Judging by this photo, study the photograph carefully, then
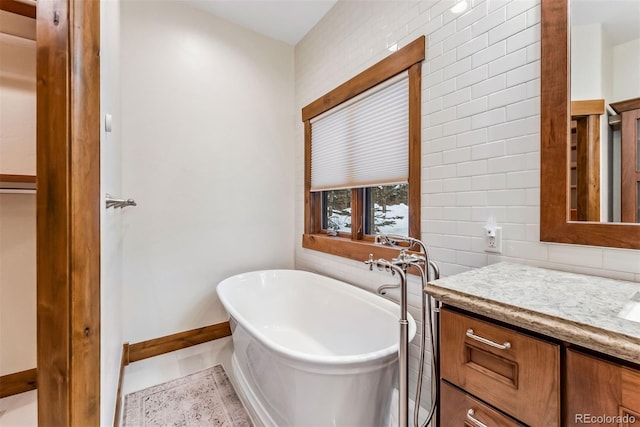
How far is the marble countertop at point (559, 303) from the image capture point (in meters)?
0.57

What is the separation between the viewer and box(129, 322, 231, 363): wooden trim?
2.10 m

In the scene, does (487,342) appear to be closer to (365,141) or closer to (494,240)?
(494,240)

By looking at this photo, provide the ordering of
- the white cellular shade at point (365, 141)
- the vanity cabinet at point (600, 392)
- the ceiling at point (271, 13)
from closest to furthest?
1. the vanity cabinet at point (600, 392)
2. the white cellular shade at point (365, 141)
3. the ceiling at point (271, 13)

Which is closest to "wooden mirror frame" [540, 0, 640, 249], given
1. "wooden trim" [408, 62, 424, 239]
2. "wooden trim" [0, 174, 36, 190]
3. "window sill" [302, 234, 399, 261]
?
"wooden trim" [408, 62, 424, 239]

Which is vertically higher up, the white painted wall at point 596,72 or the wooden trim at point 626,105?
the white painted wall at point 596,72

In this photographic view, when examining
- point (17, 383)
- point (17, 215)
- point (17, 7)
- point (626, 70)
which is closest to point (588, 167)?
point (626, 70)

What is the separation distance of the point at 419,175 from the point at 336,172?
890 millimetres

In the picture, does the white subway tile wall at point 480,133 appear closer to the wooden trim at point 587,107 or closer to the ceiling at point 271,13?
the wooden trim at point 587,107

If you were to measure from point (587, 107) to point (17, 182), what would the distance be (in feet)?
8.64

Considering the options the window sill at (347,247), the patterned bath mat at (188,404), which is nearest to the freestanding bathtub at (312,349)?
the patterned bath mat at (188,404)

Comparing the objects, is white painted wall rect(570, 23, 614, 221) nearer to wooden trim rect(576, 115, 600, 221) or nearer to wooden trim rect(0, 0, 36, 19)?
wooden trim rect(576, 115, 600, 221)

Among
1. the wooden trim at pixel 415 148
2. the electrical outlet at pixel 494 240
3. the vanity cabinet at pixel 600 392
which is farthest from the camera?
the wooden trim at pixel 415 148

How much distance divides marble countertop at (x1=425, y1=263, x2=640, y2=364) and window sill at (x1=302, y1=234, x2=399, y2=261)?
0.81 metres

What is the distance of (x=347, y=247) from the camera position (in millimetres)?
2168
